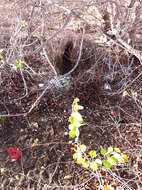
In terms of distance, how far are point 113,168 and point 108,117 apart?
2.45 ft

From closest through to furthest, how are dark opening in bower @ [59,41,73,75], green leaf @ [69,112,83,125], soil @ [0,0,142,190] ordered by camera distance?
green leaf @ [69,112,83,125] < soil @ [0,0,142,190] < dark opening in bower @ [59,41,73,75]

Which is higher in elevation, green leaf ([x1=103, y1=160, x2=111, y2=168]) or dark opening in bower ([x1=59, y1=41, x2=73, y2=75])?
dark opening in bower ([x1=59, y1=41, x2=73, y2=75])

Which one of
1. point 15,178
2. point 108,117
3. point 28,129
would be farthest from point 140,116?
point 15,178

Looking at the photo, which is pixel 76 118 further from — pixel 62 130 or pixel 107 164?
pixel 62 130

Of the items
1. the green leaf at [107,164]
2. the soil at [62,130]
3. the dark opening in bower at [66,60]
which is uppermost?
the dark opening in bower at [66,60]

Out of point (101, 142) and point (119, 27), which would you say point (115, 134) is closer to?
point (101, 142)

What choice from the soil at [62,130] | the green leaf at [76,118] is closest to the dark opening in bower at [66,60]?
the soil at [62,130]

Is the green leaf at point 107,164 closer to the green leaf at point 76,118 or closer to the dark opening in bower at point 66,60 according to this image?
the green leaf at point 76,118

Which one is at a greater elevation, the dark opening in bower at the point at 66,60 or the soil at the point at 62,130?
the dark opening in bower at the point at 66,60

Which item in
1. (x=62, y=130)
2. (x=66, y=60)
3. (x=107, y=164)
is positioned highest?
(x=66, y=60)

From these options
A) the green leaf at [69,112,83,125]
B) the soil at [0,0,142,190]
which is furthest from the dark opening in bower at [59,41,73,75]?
the green leaf at [69,112,83,125]

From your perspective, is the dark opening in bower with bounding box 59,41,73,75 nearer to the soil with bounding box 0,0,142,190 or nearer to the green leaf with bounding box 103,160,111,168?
the soil with bounding box 0,0,142,190

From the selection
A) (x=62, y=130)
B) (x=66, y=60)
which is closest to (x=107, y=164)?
(x=62, y=130)

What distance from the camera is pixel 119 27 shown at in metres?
2.58
